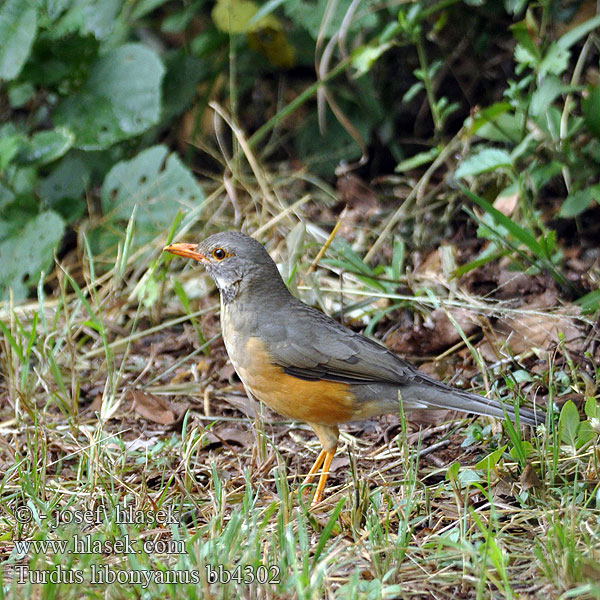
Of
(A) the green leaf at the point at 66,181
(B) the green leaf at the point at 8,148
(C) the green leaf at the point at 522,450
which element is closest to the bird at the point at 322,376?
(C) the green leaf at the point at 522,450

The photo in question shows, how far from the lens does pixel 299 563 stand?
3447 millimetres

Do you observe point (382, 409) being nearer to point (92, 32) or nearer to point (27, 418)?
point (27, 418)

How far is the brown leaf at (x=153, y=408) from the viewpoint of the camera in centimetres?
525

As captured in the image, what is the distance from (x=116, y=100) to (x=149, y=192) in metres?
0.79

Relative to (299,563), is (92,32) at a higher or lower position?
higher

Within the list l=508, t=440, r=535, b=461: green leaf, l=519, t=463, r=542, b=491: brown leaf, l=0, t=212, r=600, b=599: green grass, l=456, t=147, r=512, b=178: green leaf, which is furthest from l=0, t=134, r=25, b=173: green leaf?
l=519, t=463, r=542, b=491: brown leaf

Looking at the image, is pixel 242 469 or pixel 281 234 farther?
Answer: pixel 281 234

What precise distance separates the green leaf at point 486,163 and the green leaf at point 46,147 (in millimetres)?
3029

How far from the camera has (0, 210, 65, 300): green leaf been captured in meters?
6.29

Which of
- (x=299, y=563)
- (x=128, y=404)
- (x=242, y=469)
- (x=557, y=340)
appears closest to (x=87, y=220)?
(x=128, y=404)

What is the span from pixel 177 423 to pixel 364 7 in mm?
3520

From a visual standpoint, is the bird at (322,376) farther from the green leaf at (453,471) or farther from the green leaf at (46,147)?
the green leaf at (46,147)

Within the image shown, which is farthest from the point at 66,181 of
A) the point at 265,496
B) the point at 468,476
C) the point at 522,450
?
the point at 522,450

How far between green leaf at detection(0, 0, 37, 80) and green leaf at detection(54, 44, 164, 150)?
1.94 feet
